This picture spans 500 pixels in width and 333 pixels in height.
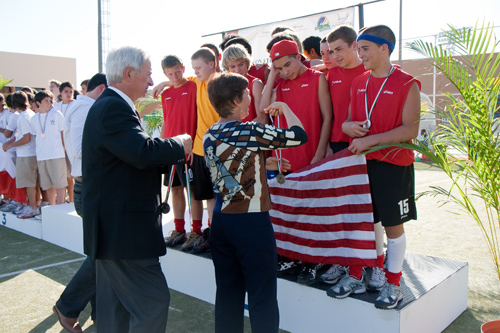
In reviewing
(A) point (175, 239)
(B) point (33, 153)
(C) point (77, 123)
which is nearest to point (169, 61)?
(C) point (77, 123)

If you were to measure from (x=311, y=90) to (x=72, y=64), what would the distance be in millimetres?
40249

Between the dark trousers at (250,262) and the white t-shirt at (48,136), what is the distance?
528cm

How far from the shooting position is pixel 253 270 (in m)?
2.53

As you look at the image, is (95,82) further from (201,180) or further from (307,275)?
(307,275)

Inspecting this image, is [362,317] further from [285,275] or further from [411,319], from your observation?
[285,275]

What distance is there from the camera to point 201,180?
4.39m

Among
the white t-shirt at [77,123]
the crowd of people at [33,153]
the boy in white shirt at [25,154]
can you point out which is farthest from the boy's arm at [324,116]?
the boy in white shirt at [25,154]

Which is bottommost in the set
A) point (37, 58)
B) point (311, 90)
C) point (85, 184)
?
point (85, 184)

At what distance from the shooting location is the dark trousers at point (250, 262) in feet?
8.24

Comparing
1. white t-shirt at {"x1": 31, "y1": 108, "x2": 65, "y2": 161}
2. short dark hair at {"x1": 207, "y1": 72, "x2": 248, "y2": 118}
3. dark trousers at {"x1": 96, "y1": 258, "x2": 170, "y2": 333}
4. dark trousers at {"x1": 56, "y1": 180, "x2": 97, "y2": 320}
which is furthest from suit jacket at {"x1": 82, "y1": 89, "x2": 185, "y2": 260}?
white t-shirt at {"x1": 31, "y1": 108, "x2": 65, "y2": 161}

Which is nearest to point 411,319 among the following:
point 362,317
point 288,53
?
point 362,317

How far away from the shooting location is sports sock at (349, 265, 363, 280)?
10.8 feet

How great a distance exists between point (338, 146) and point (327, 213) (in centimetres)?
62

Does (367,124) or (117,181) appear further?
(367,124)
